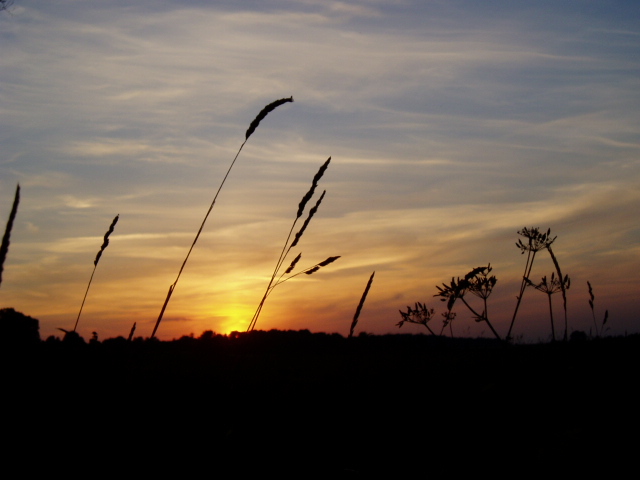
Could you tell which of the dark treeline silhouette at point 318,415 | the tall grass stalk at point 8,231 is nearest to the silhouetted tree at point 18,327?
the dark treeline silhouette at point 318,415

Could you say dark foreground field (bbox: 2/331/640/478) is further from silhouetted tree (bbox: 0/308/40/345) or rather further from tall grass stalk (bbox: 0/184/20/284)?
tall grass stalk (bbox: 0/184/20/284)

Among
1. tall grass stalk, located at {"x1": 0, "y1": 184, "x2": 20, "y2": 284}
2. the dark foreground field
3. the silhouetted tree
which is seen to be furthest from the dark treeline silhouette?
tall grass stalk, located at {"x1": 0, "y1": 184, "x2": 20, "y2": 284}

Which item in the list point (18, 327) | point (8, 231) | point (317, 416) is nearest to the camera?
point (8, 231)

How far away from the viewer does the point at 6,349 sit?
3674mm

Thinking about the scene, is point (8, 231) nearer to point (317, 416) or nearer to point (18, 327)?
point (317, 416)

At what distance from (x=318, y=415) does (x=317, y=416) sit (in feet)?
0.04

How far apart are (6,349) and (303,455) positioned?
2078 mm

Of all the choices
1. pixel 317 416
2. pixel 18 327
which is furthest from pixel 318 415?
pixel 18 327

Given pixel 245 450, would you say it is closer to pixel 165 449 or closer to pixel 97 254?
pixel 165 449

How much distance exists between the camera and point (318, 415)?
341 cm

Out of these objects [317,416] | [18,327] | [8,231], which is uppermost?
[8,231]

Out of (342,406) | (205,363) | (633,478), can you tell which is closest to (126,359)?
(205,363)

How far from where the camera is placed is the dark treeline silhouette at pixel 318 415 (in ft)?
9.21

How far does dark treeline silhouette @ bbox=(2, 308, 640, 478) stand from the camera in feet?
9.21
